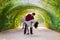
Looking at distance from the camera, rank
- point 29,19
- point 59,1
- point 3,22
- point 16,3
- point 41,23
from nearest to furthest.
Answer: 1. point 29,19
2. point 59,1
3. point 3,22
4. point 16,3
5. point 41,23

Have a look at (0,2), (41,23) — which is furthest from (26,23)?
(41,23)

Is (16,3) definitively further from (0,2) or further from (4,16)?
(0,2)

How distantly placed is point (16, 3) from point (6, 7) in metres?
1.89

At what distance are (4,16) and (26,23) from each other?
14.8ft

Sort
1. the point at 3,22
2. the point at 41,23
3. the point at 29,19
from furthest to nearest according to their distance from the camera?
the point at 41,23, the point at 3,22, the point at 29,19

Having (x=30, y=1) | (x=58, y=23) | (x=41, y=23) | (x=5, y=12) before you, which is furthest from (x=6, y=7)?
(x=41, y=23)

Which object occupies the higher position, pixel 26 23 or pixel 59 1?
pixel 59 1

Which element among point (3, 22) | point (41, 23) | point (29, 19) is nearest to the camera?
point (29, 19)

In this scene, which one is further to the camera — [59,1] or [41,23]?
[41,23]

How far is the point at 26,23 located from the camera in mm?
13508

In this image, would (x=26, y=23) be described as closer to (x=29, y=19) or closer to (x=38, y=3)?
(x=29, y=19)

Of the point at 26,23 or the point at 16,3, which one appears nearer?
the point at 26,23

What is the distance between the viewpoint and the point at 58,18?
16500mm

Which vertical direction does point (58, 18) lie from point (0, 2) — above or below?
below
